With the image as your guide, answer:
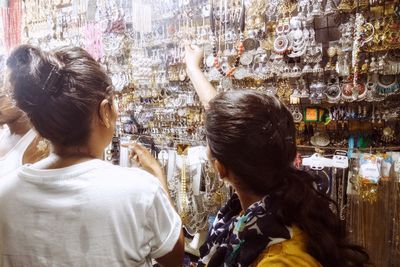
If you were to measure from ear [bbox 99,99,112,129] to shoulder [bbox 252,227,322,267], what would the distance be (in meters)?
0.54

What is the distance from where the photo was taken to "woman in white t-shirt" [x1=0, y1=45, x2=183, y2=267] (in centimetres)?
91

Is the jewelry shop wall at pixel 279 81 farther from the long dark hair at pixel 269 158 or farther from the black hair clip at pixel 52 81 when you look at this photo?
the black hair clip at pixel 52 81

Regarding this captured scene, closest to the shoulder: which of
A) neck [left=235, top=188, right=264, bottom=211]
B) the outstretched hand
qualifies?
neck [left=235, top=188, right=264, bottom=211]

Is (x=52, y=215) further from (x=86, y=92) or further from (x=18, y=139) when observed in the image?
(x=18, y=139)

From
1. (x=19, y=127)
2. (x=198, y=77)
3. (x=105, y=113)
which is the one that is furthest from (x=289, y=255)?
(x=19, y=127)

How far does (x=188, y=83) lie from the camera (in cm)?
233

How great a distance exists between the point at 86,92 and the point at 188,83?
4.51ft

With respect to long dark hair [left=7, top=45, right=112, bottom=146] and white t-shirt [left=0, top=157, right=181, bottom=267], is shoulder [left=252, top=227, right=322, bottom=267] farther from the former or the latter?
long dark hair [left=7, top=45, right=112, bottom=146]

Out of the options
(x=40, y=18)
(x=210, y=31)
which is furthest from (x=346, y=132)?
(x=40, y=18)

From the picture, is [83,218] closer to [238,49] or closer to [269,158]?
[269,158]

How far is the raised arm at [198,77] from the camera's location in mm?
1696

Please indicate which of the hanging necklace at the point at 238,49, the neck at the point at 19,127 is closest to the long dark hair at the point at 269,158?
the hanging necklace at the point at 238,49

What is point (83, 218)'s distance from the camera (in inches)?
Result: 35.7

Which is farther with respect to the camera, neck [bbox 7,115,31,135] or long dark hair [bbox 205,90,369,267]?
neck [bbox 7,115,31,135]
